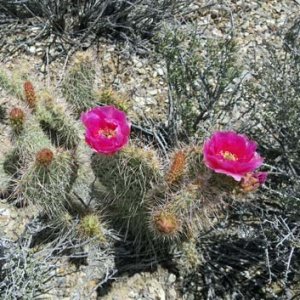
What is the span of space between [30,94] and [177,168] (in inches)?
36.4

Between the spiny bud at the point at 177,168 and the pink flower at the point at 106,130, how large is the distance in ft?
0.71

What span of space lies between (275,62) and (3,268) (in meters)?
1.79

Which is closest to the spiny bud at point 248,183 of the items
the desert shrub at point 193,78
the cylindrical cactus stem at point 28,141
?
the desert shrub at point 193,78

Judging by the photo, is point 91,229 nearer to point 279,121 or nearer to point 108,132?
point 108,132

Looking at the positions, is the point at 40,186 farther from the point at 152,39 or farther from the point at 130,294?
the point at 152,39

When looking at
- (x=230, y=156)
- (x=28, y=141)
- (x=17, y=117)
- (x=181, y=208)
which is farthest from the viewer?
(x=28, y=141)

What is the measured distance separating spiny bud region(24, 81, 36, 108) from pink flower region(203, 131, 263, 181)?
1044 mm

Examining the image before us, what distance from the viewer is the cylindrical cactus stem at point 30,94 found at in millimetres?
3135

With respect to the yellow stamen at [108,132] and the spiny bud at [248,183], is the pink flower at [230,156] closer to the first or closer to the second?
the spiny bud at [248,183]

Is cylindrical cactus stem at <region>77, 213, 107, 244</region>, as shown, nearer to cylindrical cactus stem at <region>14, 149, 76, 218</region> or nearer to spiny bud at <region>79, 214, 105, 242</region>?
spiny bud at <region>79, 214, 105, 242</region>

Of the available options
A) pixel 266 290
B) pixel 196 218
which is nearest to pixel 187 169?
pixel 196 218

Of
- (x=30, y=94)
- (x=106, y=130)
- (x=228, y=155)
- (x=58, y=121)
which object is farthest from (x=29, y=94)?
(x=228, y=155)

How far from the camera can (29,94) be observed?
10.3 ft

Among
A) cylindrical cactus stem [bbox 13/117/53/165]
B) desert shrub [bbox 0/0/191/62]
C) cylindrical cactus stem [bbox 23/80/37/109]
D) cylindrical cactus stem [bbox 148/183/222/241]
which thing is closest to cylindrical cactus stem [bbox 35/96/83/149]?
cylindrical cactus stem [bbox 23/80/37/109]
